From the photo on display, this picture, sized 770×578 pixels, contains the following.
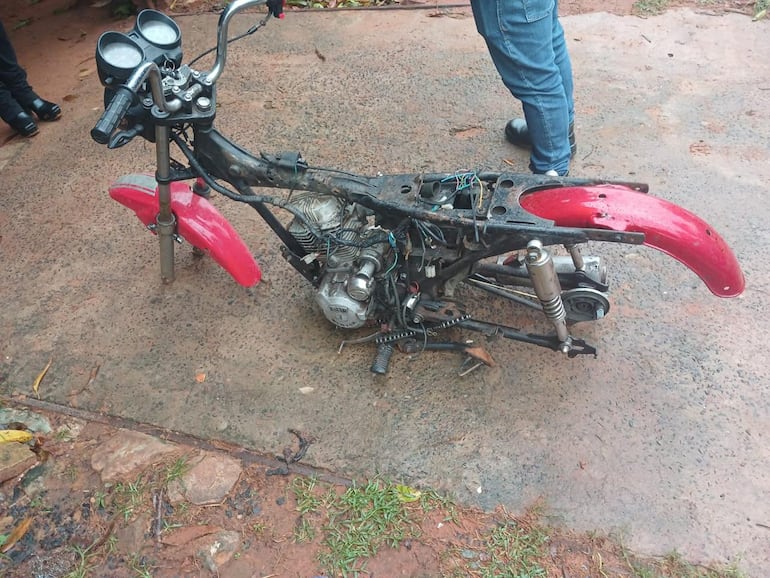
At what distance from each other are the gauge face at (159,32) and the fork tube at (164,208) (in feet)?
1.01

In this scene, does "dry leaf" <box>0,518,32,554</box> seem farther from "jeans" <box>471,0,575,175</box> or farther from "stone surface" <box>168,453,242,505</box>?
"jeans" <box>471,0,575,175</box>

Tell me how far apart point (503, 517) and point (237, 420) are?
109 centimetres

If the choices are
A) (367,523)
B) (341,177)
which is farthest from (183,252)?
(367,523)

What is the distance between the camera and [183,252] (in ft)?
10.3

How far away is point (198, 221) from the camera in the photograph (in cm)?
260

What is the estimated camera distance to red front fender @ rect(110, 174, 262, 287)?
8.44ft

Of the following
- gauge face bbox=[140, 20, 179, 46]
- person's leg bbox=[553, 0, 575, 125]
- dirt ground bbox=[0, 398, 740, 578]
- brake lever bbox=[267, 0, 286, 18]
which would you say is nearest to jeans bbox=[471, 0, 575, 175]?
person's leg bbox=[553, 0, 575, 125]

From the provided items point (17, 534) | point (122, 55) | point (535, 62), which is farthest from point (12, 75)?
point (535, 62)

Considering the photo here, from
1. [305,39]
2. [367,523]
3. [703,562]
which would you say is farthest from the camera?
[305,39]

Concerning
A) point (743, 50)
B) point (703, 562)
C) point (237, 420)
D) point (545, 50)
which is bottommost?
point (237, 420)

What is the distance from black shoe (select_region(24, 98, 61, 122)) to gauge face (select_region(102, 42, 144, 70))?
237 cm

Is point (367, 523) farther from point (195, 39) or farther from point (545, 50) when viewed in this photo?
point (195, 39)

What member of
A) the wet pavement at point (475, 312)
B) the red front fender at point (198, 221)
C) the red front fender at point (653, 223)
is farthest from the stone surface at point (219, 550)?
the red front fender at point (653, 223)

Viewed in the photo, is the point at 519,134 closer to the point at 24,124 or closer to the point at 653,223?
the point at 653,223
